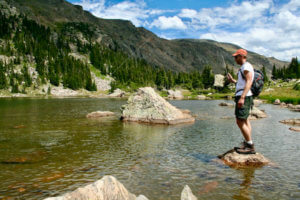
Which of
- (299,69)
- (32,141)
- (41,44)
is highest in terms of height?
(41,44)

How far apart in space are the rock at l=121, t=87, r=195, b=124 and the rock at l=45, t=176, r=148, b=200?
1786cm

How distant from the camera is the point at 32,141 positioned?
53.7ft

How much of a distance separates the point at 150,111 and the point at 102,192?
65.0 ft

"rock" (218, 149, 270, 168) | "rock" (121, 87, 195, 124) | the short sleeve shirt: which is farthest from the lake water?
"rock" (121, 87, 195, 124)

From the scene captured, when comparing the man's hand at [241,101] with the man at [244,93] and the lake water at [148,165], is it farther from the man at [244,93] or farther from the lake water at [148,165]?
the lake water at [148,165]

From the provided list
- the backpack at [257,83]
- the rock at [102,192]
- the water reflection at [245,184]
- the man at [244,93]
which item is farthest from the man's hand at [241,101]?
the rock at [102,192]

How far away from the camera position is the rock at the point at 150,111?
2455cm

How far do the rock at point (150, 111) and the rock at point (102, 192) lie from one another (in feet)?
58.6

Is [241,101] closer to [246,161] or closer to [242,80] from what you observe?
[242,80]

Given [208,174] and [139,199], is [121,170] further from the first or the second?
[139,199]

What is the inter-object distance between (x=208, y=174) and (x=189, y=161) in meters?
1.90

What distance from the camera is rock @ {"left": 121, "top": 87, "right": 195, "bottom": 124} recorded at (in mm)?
24552

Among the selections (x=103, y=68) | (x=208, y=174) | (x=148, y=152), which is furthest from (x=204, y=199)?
(x=103, y=68)

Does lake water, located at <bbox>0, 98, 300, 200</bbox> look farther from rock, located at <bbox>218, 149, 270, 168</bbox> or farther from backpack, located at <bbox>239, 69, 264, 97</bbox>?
backpack, located at <bbox>239, 69, 264, 97</bbox>
